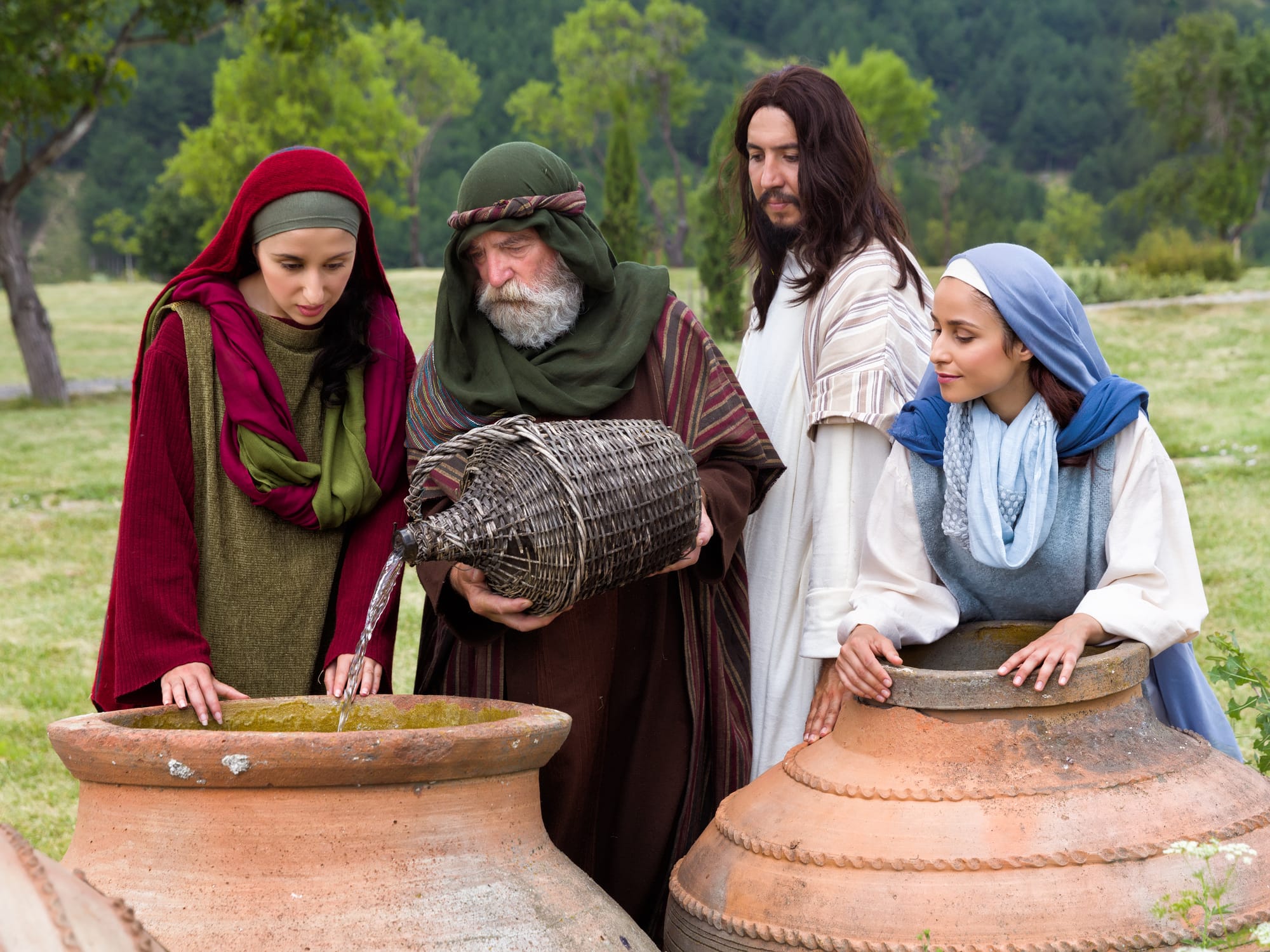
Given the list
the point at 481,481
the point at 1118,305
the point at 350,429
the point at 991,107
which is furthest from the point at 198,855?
the point at 991,107

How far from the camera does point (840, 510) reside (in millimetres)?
3229

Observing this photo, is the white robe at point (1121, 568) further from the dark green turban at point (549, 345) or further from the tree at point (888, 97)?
the tree at point (888, 97)

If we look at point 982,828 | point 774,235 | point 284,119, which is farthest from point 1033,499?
point 284,119

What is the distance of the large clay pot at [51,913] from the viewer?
1597 mm

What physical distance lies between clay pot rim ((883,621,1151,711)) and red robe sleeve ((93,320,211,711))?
1.55 m

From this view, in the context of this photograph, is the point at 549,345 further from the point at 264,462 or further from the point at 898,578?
the point at 898,578

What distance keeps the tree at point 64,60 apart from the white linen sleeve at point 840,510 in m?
12.2

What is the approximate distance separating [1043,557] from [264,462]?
5.51 ft

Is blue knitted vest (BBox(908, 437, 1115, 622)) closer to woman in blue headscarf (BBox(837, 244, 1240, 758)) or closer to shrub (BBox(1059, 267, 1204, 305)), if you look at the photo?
woman in blue headscarf (BBox(837, 244, 1240, 758))

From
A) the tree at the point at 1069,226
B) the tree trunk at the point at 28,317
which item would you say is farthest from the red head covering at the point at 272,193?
the tree at the point at 1069,226

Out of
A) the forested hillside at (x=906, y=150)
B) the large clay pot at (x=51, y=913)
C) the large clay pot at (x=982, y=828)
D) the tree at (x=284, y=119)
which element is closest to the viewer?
the large clay pot at (x=51, y=913)

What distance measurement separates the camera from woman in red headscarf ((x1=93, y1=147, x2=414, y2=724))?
10.0ft

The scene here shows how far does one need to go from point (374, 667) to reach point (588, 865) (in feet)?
2.26

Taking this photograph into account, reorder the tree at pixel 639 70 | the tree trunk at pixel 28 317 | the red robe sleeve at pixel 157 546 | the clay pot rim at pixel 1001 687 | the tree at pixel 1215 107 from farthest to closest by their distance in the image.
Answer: the tree at pixel 639 70
the tree at pixel 1215 107
the tree trunk at pixel 28 317
the red robe sleeve at pixel 157 546
the clay pot rim at pixel 1001 687
